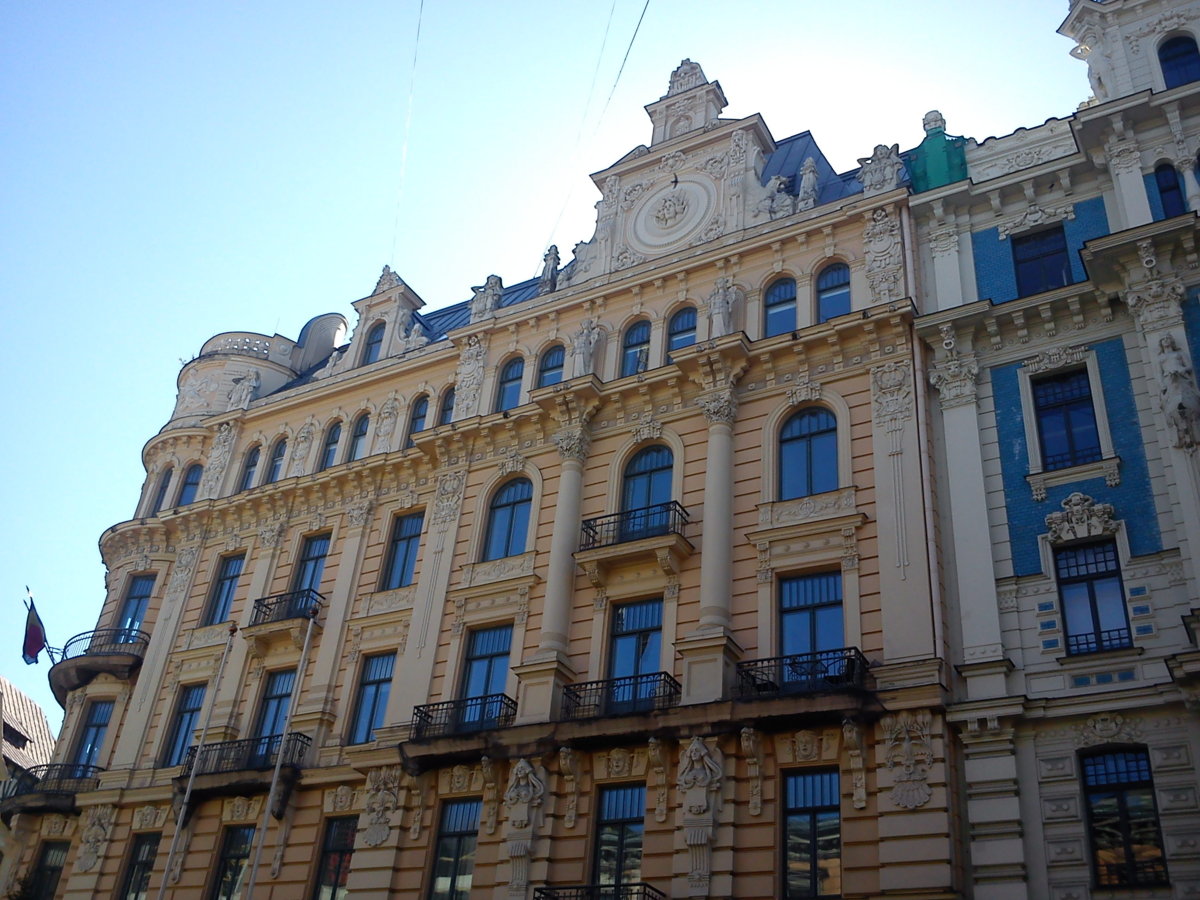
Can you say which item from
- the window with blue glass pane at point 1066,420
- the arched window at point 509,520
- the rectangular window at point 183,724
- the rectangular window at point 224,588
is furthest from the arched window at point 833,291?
the rectangular window at point 183,724

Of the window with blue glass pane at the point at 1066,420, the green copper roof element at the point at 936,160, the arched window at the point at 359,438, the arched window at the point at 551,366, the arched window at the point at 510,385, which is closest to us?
the window with blue glass pane at the point at 1066,420

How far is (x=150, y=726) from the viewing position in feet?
111

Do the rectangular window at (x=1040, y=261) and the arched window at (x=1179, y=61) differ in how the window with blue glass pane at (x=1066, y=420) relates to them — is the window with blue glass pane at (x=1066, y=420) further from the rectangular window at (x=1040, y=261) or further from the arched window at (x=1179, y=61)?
the arched window at (x=1179, y=61)

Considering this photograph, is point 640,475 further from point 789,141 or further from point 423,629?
point 789,141

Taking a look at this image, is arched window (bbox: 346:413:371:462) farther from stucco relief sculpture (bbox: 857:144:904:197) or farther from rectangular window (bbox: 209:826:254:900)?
stucco relief sculpture (bbox: 857:144:904:197)

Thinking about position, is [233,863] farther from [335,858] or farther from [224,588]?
[224,588]

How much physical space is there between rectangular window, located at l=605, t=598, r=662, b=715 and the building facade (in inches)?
3.4

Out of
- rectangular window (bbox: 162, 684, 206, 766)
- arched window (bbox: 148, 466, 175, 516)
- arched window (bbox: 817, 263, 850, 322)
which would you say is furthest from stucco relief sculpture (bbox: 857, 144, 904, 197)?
arched window (bbox: 148, 466, 175, 516)

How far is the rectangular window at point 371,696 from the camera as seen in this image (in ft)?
97.3

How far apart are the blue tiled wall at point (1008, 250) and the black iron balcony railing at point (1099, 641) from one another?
323 inches

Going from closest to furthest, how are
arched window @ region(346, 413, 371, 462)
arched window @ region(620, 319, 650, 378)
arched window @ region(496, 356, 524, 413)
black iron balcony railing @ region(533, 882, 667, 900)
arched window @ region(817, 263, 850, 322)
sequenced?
black iron balcony railing @ region(533, 882, 667, 900)
arched window @ region(817, 263, 850, 322)
arched window @ region(620, 319, 650, 378)
arched window @ region(496, 356, 524, 413)
arched window @ region(346, 413, 371, 462)

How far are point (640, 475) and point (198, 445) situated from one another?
18705 mm

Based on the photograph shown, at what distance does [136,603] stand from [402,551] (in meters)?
10.9

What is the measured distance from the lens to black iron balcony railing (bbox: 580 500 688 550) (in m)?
26.9
